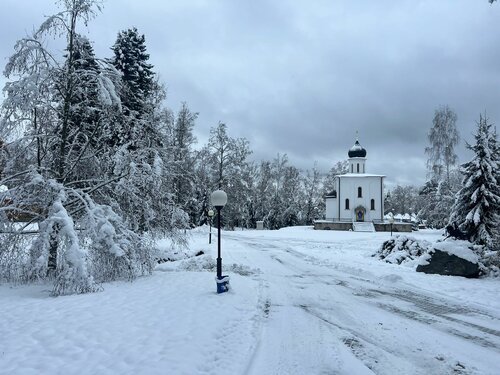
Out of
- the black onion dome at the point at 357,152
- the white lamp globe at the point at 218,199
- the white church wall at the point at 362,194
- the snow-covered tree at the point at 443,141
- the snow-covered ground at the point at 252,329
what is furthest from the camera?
the black onion dome at the point at 357,152

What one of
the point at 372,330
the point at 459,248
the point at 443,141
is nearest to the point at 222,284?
the point at 372,330

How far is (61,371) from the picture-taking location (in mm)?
4629

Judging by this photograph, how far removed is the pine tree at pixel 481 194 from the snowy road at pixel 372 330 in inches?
180

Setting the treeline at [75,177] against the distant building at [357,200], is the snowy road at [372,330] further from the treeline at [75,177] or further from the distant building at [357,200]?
the distant building at [357,200]

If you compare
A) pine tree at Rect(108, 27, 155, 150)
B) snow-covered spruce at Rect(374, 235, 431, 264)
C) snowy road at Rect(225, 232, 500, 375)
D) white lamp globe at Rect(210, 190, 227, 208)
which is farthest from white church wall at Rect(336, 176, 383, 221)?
white lamp globe at Rect(210, 190, 227, 208)

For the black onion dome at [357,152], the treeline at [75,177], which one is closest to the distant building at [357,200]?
the black onion dome at [357,152]

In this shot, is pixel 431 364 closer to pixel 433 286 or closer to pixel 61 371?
pixel 61 371

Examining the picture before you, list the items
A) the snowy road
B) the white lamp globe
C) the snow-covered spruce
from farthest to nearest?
the snow-covered spruce, the white lamp globe, the snowy road

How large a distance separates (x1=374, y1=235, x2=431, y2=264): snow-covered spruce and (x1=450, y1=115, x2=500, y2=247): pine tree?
7.20 ft

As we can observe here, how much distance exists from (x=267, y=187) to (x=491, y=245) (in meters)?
51.2

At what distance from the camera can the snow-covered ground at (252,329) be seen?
507 cm

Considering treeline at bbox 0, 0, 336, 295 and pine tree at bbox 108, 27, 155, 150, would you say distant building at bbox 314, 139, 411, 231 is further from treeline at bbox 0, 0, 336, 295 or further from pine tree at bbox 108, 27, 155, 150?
treeline at bbox 0, 0, 336, 295

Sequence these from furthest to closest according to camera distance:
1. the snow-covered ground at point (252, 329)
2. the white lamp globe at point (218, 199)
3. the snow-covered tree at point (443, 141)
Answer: the snow-covered tree at point (443, 141) → the white lamp globe at point (218, 199) → the snow-covered ground at point (252, 329)

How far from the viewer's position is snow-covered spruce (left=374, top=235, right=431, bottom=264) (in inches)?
656
